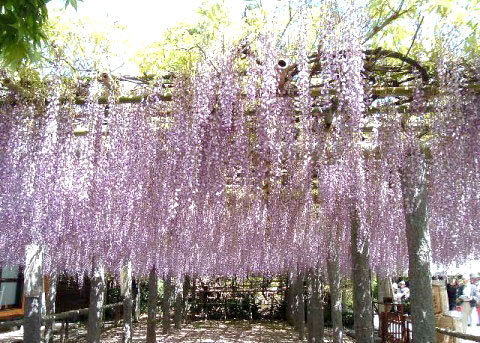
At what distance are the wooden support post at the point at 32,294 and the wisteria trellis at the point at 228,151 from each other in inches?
8.1

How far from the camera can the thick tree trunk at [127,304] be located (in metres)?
8.99

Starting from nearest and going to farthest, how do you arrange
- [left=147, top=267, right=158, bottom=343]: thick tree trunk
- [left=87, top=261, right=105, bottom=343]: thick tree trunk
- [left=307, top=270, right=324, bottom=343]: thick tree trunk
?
[left=87, top=261, right=105, bottom=343]: thick tree trunk → [left=307, top=270, right=324, bottom=343]: thick tree trunk → [left=147, top=267, right=158, bottom=343]: thick tree trunk

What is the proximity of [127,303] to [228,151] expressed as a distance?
5.99 metres

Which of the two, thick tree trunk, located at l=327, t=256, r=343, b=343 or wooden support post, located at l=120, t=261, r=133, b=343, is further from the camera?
wooden support post, located at l=120, t=261, r=133, b=343

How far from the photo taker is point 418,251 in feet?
14.2

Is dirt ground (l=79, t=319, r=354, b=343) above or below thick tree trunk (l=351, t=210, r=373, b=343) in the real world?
below

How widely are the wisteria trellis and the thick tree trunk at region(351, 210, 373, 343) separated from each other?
0.18 meters

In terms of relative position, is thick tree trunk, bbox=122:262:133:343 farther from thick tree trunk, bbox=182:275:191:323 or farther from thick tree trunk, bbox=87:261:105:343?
thick tree trunk, bbox=182:275:191:323

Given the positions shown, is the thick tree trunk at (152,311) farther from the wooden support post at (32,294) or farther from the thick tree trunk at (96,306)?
the wooden support post at (32,294)

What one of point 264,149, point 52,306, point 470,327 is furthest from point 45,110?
point 470,327

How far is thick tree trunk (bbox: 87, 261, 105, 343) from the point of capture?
7.50 meters

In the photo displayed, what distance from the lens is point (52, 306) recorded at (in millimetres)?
10234

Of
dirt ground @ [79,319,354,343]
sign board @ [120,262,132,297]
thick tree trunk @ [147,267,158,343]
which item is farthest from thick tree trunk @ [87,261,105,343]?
dirt ground @ [79,319,354,343]

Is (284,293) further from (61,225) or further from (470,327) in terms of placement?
(61,225)
